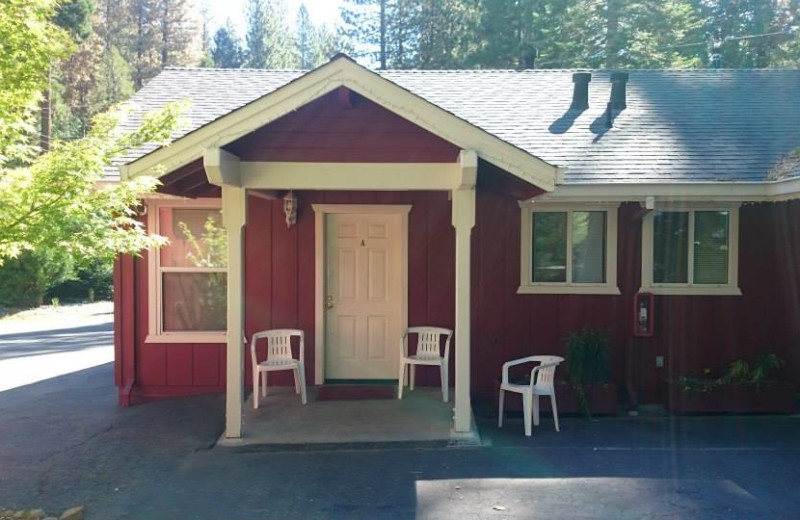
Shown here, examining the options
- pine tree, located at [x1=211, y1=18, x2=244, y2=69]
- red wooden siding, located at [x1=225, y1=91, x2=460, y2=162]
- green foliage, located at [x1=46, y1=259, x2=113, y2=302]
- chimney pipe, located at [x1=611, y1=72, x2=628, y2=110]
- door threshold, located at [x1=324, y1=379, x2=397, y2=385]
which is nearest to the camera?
red wooden siding, located at [x1=225, y1=91, x2=460, y2=162]

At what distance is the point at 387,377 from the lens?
842cm

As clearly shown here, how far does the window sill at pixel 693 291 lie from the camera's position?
7.79 meters

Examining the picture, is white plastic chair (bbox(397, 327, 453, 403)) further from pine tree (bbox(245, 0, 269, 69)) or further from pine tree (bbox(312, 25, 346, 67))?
pine tree (bbox(245, 0, 269, 69))

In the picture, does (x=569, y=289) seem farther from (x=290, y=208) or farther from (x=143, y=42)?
(x=143, y=42)

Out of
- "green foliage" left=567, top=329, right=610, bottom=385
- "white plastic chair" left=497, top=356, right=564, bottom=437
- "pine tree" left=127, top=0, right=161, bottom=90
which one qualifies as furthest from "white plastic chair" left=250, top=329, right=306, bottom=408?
"pine tree" left=127, top=0, right=161, bottom=90

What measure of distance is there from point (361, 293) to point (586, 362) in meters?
2.84

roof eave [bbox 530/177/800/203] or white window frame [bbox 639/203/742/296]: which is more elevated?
roof eave [bbox 530/177/800/203]

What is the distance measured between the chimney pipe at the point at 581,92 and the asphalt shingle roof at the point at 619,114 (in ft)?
0.43

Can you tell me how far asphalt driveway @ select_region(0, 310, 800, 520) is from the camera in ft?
15.6

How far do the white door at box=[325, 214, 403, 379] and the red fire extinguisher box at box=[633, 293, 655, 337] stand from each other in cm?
279

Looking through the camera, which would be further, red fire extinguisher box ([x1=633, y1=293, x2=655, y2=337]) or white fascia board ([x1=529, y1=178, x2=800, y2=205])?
red fire extinguisher box ([x1=633, y1=293, x2=655, y2=337])

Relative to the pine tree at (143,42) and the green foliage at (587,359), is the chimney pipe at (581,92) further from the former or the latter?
the pine tree at (143,42)

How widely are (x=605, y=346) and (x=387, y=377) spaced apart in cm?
272

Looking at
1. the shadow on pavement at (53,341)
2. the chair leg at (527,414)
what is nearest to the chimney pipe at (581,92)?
the chair leg at (527,414)
